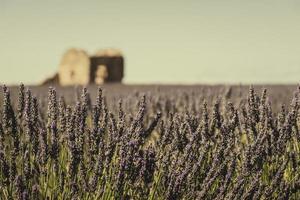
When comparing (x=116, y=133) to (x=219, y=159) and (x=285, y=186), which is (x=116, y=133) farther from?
(x=285, y=186)

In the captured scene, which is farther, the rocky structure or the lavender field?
the rocky structure

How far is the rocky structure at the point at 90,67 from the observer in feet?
106

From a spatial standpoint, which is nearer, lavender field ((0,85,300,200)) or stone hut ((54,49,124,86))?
lavender field ((0,85,300,200))

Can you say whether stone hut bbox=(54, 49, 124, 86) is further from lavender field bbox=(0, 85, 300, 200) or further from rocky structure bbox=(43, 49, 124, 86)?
lavender field bbox=(0, 85, 300, 200)

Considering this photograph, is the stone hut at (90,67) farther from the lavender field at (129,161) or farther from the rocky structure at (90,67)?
the lavender field at (129,161)

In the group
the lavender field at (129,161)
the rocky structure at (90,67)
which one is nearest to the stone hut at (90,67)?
the rocky structure at (90,67)

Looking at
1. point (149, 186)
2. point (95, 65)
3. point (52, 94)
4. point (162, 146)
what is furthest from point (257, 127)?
point (95, 65)

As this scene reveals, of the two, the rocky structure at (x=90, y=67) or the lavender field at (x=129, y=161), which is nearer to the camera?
the lavender field at (x=129, y=161)

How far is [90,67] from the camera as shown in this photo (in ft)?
108

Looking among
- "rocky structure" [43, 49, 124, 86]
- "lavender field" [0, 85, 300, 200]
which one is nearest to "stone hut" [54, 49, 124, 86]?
"rocky structure" [43, 49, 124, 86]

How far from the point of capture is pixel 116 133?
8.93 ft

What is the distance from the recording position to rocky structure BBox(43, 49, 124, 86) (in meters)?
32.4

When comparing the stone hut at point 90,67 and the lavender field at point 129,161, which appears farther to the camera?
the stone hut at point 90,67

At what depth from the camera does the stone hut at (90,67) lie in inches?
1277
